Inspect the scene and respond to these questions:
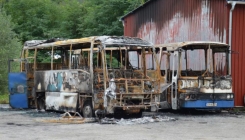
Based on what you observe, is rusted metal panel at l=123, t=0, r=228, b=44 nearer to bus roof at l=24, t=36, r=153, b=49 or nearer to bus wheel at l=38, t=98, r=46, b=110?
bus roof at l=24, t=36, r=153, b=49

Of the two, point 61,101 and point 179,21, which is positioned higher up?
point 179,21

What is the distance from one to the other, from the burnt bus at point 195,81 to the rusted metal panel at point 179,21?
1949 mm

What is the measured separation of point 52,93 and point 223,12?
8.00 m

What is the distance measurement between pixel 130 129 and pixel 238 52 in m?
8.46

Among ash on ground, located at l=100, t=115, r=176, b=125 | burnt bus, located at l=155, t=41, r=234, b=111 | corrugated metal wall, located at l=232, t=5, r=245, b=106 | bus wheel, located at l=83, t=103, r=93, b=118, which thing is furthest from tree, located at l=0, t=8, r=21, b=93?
ash on ground, located at l=100, t=115, r=176, b=125

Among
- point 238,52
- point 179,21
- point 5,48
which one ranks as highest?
point 179,21

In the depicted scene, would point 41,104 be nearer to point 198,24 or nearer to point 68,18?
point 198,24

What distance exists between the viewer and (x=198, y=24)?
22062 millimetres

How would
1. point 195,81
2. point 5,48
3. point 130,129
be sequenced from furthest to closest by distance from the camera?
point 5,48 < point 195,81 < point 130,129

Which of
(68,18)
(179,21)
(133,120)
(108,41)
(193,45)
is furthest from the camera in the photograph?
(68,18)

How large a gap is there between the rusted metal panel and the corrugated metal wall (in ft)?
1.35

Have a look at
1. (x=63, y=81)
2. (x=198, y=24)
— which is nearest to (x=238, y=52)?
(x=198, y=24)

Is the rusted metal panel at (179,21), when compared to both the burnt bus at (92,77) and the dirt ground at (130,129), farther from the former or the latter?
the dirt ground at (130,129)

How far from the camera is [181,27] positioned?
2336 centimetres
